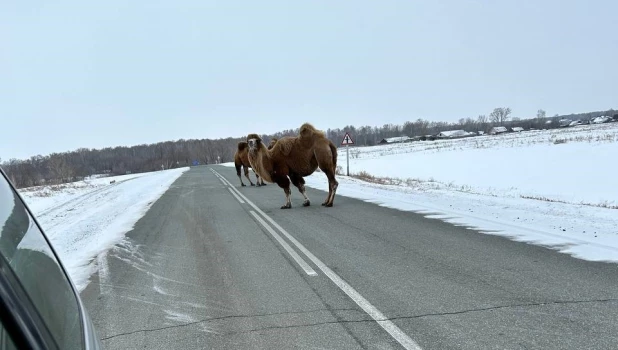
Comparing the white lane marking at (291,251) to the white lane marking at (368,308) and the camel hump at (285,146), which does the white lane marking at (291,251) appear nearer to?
the white lane marking at (368,308)

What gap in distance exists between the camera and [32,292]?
1385mm

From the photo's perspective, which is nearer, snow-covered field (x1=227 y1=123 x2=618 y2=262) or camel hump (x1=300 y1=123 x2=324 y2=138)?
snow-covered field (x1=227 y1=123 x2=618 y2=262)

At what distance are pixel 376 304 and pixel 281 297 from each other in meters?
1.10

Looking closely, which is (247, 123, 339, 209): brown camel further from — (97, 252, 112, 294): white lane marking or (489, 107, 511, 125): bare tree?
(489, 107, 511, 125): bare tree

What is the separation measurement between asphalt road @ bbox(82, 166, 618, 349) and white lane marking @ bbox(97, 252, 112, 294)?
0.04 m

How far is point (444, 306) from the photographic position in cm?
436

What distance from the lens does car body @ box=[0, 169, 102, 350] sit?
44.9 inches

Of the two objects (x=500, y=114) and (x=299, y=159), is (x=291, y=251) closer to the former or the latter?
(x=299, y=159)

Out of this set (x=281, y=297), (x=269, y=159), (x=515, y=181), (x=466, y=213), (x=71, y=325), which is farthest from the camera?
(x=515, y=181)

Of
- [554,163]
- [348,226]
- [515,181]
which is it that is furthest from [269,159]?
[554,163]

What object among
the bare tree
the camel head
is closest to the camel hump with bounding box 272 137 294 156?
the camel head

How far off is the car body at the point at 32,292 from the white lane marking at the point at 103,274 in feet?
13.1

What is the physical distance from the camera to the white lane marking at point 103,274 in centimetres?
560

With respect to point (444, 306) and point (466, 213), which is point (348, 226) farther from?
point (444, 306)
